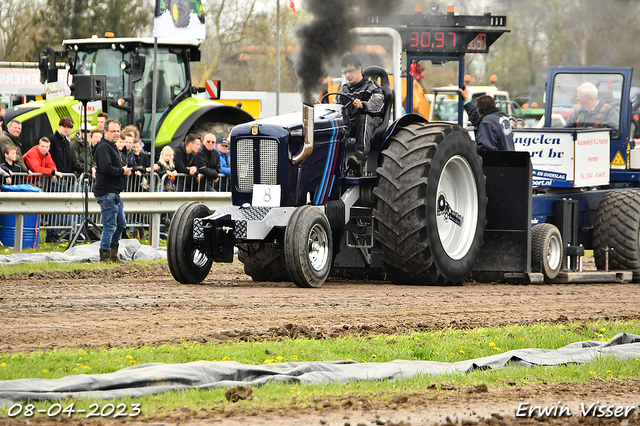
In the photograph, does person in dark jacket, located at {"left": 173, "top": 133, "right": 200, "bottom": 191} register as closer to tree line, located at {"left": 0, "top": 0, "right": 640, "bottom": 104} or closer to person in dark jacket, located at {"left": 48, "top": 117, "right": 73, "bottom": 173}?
person in dark jacket, located at {"left": 48, "top": 117, "right": 73, "bottom": 173}

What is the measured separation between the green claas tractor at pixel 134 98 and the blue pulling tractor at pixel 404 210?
6.86m

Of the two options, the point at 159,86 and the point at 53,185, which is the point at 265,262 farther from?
the point at 159,86

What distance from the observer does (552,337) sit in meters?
6.55

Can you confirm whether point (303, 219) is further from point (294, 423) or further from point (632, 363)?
point (294, 423)

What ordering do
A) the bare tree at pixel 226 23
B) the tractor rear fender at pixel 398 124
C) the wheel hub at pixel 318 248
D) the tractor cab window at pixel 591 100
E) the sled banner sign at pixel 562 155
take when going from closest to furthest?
1. the wheel hub at pixel 318 248
2. the tractor rear fender at pixel 398 124
3. the sled banner sign at pixel 562 155
4. the tractor cab window at pixel 591 100
5. the bare tree at pixel 226 23

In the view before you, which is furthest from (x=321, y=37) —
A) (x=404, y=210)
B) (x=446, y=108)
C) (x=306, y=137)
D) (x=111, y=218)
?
(x=446, y=108)

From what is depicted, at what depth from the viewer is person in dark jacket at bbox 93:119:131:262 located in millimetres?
11875

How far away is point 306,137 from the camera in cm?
912

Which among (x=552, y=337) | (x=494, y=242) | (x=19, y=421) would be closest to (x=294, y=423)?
(x=19, y=421)

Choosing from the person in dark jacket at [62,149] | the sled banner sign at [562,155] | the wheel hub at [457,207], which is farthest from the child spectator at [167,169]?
the wheel hub at [457,207]

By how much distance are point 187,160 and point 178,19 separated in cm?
239

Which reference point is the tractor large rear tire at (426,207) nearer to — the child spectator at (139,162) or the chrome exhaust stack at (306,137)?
the chrome exhaust stack at (306,137)

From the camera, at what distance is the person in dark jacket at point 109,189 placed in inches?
468

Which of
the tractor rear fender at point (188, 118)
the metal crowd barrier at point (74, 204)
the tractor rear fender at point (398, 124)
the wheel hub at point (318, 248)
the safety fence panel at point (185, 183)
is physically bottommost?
the wheel hub at point (318, 248)
